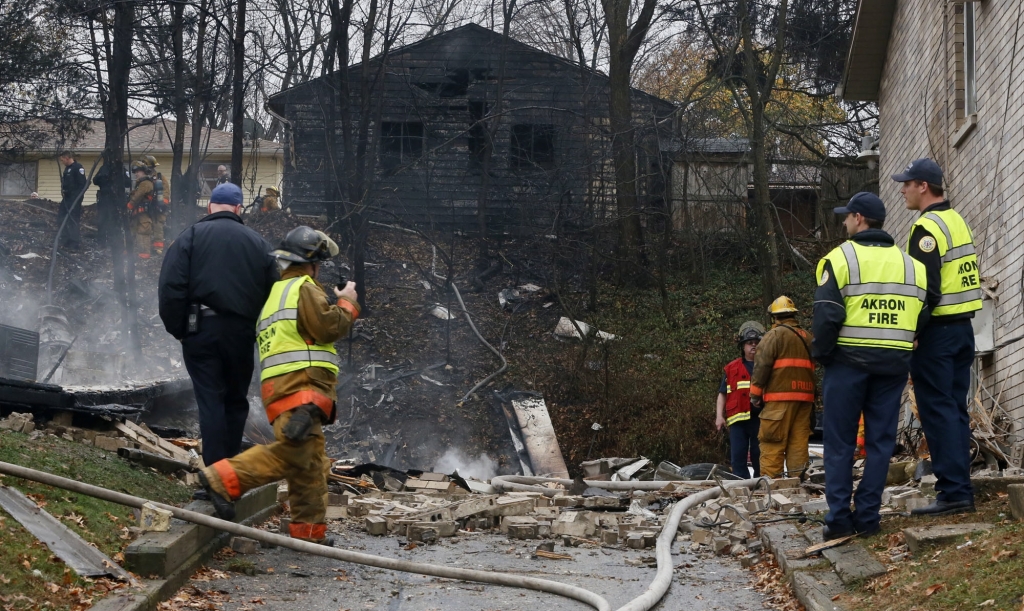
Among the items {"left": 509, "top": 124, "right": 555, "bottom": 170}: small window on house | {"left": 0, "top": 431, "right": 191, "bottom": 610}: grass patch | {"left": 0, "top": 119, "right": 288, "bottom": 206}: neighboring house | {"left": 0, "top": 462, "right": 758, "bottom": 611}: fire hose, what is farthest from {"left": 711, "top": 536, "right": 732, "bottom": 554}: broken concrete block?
{"left": 0, "top": 119, "right": 288, "bottom": 206}: neighboring house

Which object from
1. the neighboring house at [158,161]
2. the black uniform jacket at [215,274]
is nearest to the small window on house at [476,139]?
the neighboring house at [158,161]

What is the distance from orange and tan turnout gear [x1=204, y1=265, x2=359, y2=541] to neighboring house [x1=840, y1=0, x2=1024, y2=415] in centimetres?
601

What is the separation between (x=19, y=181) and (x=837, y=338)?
35450mm

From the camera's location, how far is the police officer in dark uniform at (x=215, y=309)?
665cm

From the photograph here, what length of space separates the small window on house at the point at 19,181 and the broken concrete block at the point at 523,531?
30545 mm

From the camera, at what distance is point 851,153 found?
25.5m

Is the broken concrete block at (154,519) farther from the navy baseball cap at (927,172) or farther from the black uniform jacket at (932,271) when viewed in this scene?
the navy baseball cap at (927,172)

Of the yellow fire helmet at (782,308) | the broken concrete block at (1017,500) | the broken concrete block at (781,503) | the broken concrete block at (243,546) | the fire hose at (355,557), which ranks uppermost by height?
the yellow fire helmet at (782,308)

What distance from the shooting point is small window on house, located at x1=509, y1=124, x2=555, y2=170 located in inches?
998

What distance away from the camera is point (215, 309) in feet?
21.9

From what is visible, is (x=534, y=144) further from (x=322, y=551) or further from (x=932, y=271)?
(x=322, y=551)

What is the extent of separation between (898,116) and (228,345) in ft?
37.2

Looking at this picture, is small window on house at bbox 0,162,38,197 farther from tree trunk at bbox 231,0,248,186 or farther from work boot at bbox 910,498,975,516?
work boot at bbox 910,498,975,516

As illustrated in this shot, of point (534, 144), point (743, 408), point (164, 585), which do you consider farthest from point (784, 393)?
point (534, 144)
